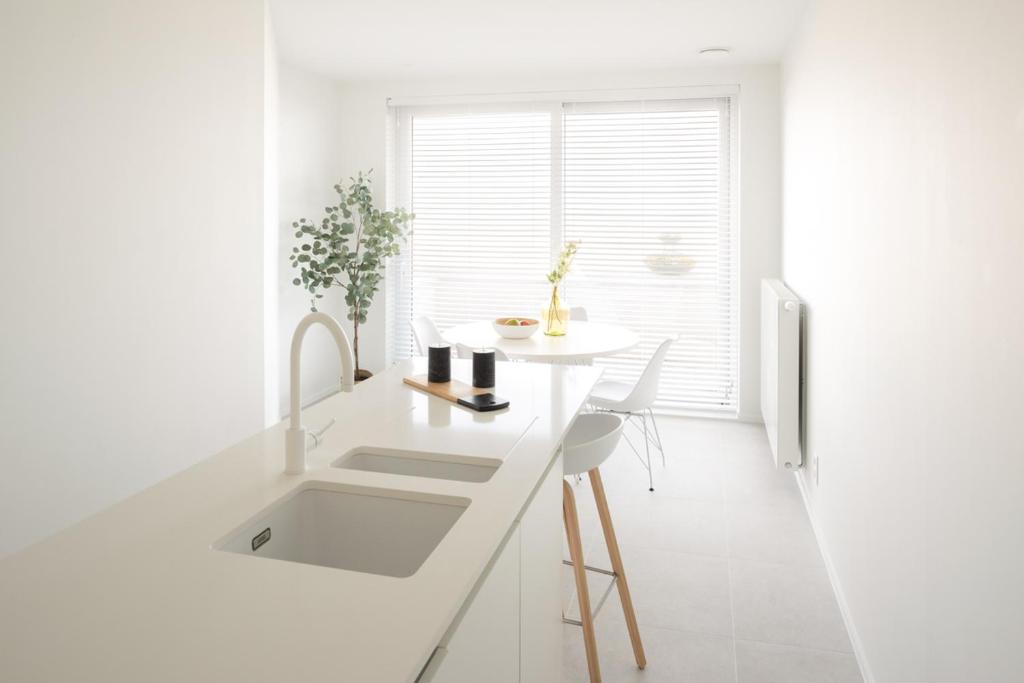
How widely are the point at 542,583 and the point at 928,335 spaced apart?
3.48ft

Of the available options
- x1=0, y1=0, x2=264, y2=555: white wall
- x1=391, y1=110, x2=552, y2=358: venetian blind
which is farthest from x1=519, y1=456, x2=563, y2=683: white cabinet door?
x1=391, y1=110, x2=552, y2=358: venetian blind

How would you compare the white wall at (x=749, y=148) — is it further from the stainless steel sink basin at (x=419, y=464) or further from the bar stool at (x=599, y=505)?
the stainless steel sink basin at (x=419, y=464)

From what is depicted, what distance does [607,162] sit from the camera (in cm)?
550

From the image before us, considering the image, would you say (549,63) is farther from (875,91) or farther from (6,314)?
(6,314)

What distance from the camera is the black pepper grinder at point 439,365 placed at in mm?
2293

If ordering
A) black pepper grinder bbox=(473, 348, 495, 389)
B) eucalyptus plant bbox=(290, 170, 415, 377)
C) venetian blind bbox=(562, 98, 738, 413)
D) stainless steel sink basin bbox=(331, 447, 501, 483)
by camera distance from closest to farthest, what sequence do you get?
stainless steel sink basin bbox=(331, 447, 501, 483) → black pepper grinder bbox=(473, 348, 495, 389) → eucalyptus plant bbox=(290, 170, 415, 377) → venetian blind bbox=(562, 98, 738, 413)

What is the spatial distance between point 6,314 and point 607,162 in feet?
13.6

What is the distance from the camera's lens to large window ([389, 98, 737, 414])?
211 inches

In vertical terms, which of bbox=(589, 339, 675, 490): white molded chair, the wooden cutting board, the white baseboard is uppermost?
the wooden cutting board

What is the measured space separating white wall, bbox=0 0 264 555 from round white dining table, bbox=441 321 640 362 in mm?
1247

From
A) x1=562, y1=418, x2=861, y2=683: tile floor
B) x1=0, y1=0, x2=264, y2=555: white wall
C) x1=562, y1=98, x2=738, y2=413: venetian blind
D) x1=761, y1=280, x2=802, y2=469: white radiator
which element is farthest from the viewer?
x1=562, y1=98, x2=738, y2=413: venetian blind

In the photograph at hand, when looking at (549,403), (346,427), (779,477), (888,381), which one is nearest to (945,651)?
(888,381)

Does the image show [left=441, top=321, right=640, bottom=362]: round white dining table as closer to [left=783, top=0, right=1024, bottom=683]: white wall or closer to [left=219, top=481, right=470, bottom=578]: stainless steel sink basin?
[left=783, top=0, right=1024, bottom=683]: white wall

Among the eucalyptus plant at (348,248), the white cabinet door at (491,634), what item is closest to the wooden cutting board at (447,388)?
the white cabinet door at (491,634)
